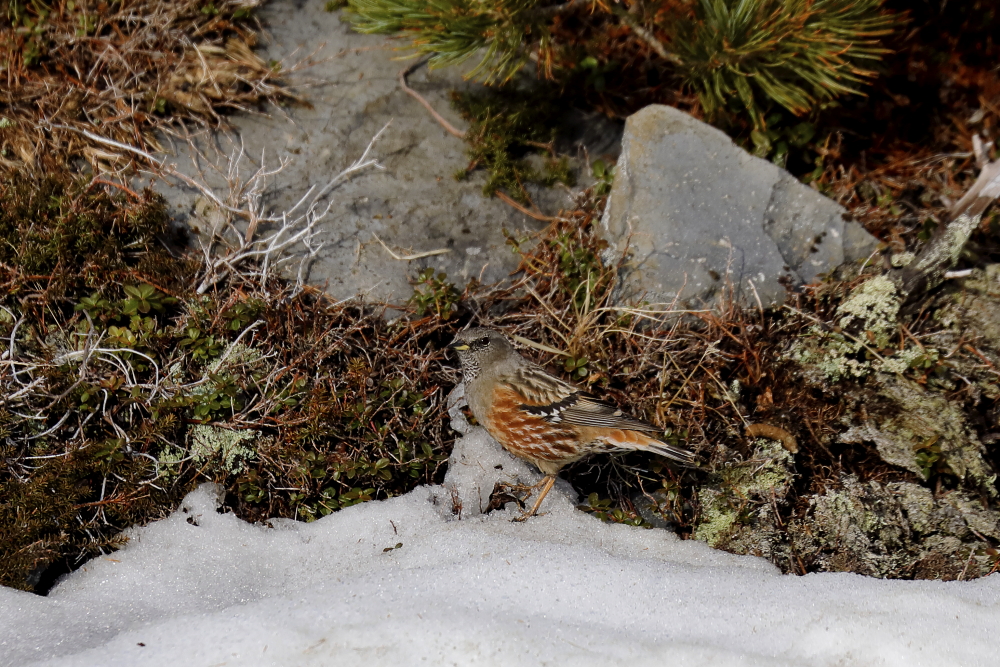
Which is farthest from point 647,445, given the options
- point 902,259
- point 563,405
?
point 902,259

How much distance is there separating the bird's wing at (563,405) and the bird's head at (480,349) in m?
0.14

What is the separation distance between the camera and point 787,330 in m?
4.83

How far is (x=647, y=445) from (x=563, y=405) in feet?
1.64

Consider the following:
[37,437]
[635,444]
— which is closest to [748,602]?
[635,444]

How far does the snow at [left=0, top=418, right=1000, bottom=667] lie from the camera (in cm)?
316

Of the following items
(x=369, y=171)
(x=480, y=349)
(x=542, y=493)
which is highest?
(x=369, y=171)

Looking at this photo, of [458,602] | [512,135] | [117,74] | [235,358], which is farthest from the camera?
[512,135]

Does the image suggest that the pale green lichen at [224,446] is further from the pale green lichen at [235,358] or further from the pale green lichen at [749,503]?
the pale green lichen at [749,503]

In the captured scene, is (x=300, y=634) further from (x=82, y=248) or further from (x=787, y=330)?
(x=787, y=330)

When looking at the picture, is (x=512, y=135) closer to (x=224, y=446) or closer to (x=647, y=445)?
(x=647, y=445)

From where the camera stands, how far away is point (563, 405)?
14.3 ft

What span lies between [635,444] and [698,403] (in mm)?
568

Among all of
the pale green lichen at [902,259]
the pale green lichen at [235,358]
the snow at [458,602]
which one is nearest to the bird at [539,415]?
the snow at [458,602]

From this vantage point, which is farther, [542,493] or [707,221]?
[707,221]
